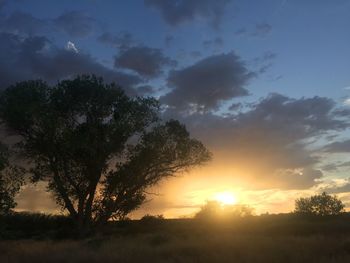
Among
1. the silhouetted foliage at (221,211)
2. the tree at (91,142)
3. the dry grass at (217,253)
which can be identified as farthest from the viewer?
the silhouetted foliage at (221,211)

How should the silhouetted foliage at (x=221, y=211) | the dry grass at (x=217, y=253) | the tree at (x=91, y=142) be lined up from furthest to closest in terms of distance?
the silhouetted foliage at (x=221, y=211) → the tree at (x=91, y=142) → the dry grass at (x=217, y=253)

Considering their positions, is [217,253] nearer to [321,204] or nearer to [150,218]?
[150,218]

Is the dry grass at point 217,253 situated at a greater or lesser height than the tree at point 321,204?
lesser

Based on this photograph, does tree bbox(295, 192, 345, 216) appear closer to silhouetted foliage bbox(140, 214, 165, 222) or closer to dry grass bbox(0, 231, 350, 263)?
silhouetted foliage bbox(140, 214, 165, 222)

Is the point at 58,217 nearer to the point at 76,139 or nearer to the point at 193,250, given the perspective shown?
the point at 76,139

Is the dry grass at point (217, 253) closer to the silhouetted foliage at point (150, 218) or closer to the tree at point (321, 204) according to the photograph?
the silhouetted foliage at point (150, 218)

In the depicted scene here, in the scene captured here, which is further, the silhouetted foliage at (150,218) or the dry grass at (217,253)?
the silhouetted foliage at (150,218)

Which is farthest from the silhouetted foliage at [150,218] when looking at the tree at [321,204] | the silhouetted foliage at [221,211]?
the tree at [321,204]

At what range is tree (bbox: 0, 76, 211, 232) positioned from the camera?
41688 mm

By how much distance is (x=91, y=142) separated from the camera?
41.6 meters

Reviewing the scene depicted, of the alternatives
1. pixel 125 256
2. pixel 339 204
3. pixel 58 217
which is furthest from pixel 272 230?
pixel 339 204

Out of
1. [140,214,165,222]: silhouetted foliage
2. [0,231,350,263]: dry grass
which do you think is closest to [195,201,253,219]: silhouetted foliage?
[140,214,165,222]: silhouetted foliage

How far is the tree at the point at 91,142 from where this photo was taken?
1641 inches

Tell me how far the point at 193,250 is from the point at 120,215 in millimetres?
21035
